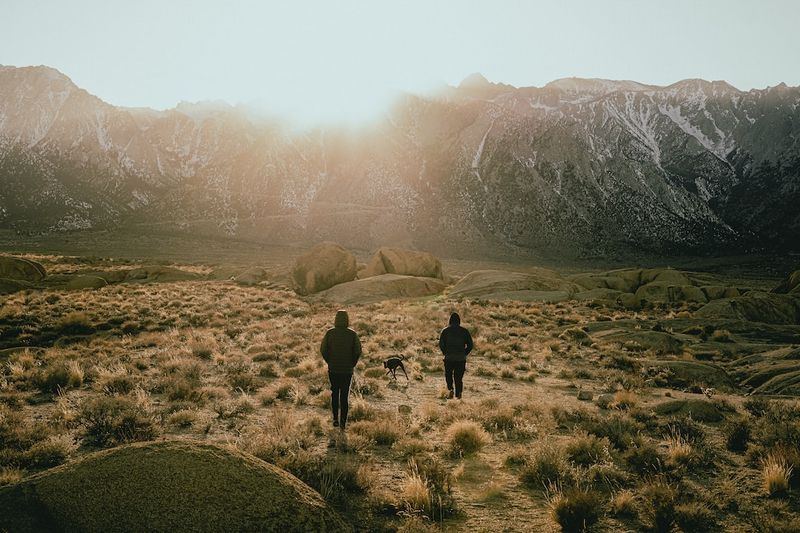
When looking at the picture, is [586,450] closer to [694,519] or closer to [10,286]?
[694,519]

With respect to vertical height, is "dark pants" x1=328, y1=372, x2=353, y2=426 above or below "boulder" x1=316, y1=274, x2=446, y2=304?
above

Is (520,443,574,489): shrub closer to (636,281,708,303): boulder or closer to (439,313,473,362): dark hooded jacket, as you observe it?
(439,313,473,362): dark hooded jacket

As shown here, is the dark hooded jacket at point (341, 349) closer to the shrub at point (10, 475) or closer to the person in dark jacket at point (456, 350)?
the person in dark jacket at point (456, 350)

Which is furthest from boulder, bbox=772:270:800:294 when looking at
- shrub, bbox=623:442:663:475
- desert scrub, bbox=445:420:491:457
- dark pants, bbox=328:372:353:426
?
dark pants, bbox=328:372:353:426

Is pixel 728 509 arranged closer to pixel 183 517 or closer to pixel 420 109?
pixel 183 517

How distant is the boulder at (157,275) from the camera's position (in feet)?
160

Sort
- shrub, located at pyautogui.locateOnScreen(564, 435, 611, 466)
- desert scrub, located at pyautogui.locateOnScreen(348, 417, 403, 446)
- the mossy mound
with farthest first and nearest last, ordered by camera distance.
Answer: the mossy mound
desert scrub, located at pyautogui.locateOnScreen(348, 417, 403, 446)
shrub, located at pyautogui.locateOnScreen(564, 435, 611, 466)

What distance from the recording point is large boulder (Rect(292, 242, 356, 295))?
46.4 m

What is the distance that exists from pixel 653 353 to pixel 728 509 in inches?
592

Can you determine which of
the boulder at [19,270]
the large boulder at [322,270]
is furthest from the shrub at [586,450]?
the boulder at [19,270]

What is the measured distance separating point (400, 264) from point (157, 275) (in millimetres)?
27042

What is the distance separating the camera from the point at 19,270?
4094 cm

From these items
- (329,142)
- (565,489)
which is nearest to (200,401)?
(565,489)

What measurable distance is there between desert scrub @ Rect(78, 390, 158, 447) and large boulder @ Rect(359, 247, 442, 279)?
135 feet
